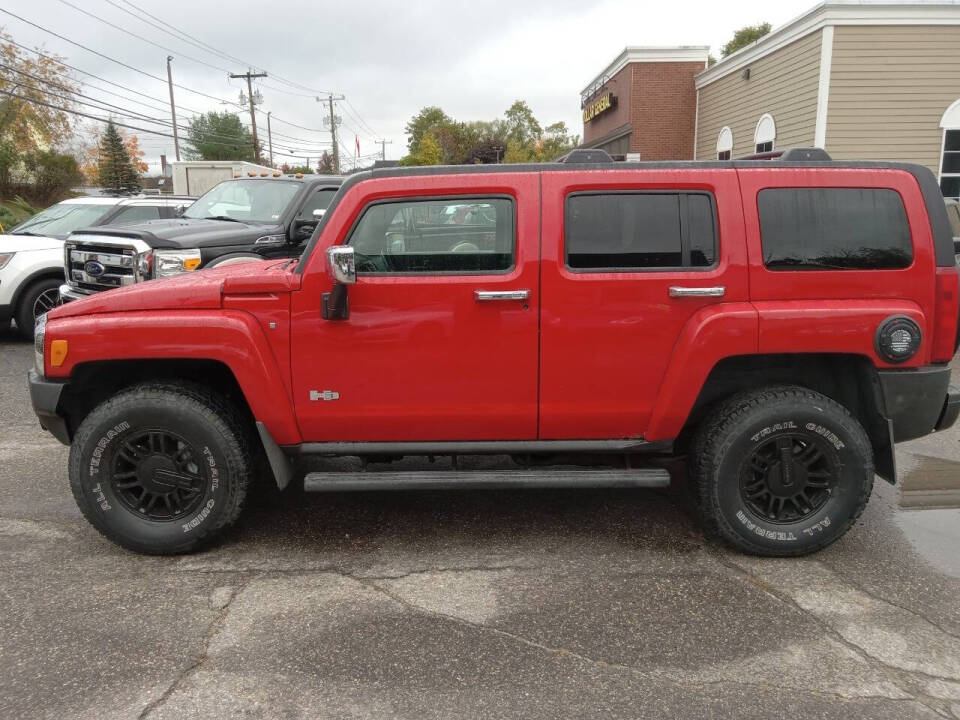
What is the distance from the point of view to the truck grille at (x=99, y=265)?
7430 mm

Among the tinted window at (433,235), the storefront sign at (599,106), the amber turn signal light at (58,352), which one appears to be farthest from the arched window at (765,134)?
the amber turn signal light at (58,352)

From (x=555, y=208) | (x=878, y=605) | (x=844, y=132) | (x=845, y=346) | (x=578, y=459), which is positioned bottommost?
(x=878, y=605)

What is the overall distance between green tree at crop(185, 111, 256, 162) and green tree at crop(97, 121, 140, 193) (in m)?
30.1

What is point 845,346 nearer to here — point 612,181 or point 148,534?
point 612,181

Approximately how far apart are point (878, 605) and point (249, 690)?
8.72 ft

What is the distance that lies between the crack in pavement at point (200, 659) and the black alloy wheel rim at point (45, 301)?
7.19 metres

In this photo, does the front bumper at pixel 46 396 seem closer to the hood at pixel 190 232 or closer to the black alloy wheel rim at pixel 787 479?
the black alloy wheel rim at pixel 787 479

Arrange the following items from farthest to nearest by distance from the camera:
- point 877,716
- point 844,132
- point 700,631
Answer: point 844,132 < point 700,631 < point 877,716

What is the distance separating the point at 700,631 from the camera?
3.05 meters

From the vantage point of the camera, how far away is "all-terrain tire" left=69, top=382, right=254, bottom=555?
358 cm

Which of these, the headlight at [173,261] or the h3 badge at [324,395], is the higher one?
the headlight at [173,261]

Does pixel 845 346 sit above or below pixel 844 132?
below

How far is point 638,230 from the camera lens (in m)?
3.56

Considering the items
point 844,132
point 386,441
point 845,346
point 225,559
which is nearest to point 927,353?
point 845,346
